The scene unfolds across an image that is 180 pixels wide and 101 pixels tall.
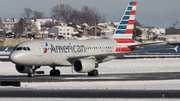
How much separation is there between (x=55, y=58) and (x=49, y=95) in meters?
13.6

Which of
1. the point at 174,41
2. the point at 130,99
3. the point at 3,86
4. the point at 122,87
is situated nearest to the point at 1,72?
the point at 3,86

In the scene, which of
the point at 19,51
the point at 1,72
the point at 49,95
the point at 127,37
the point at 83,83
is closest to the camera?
the point at 49,95

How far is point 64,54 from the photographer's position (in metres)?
35.2

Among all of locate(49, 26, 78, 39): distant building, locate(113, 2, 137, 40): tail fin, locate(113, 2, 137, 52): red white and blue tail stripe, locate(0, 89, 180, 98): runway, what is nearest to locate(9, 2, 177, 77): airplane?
locate(113, 2, 137, 52): red white and blue tail stripe

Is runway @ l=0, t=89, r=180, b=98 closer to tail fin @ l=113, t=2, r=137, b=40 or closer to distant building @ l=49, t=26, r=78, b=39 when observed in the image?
tail fin @ l=113, t=2, r=137, b=40

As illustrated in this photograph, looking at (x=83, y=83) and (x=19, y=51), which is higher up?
(x=19, y=51)

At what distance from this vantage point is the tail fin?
138 feet

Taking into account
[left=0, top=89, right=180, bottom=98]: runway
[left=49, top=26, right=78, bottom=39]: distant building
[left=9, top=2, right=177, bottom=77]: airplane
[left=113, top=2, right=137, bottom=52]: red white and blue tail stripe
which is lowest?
[left=49, top=26, right=78, bottom=39]: distant building

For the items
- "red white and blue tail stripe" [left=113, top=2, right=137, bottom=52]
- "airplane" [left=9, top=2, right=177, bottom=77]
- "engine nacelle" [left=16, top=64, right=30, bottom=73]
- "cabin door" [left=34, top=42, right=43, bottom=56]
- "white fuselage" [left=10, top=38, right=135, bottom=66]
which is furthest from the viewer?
"red white and blue tail stripe" [left=113, top=2, right=137, bottom=52]

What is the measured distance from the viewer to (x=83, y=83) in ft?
90.1

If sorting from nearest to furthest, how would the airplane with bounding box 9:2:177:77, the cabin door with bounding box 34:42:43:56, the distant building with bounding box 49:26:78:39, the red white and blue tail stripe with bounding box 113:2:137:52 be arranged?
1. the airplane with bounding box 9:2:177:77
2. the cabin door with bounding box 34:42:43:56
3. the red white and blue tail stripe with bounding box 113:2:137:52
4. the distant building with bounding box 49:26:78:39

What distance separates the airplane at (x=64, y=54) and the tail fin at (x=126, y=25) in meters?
1.73

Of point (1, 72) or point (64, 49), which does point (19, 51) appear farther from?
point (1, 72)

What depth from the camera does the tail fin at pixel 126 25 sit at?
42094mm
